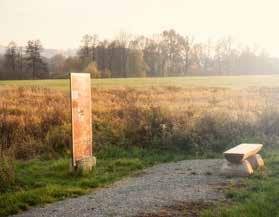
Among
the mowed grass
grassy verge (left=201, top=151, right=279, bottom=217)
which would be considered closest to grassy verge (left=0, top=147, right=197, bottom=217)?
grassy verge (left=201, top=151, right=279, bottom=217)

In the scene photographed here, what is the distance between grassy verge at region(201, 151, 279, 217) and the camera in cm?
630

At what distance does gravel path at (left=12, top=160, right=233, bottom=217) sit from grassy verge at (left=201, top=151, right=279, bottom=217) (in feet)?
1.20

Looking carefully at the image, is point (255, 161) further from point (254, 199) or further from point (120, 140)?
point (120, 140)

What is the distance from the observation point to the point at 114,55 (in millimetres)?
72375

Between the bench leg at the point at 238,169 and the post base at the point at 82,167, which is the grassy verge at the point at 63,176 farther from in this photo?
the bench leg at the point at 238,169

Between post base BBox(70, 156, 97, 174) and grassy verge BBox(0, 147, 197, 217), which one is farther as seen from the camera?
post base BBox(70, 156, 97, 174)

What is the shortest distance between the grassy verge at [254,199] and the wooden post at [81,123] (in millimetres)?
3310

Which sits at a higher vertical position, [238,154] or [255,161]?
[238,154]

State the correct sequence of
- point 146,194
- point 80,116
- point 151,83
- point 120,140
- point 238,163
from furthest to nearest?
point 151,83 → point 120,140 → point 80,116 → point 238,163 → point 146,194

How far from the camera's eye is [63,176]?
962 centimetres

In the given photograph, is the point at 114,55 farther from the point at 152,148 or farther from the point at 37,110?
the point at 152,148

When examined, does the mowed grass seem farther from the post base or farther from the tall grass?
the post base

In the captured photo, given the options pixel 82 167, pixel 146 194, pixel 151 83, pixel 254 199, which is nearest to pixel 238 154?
pixel 254 199

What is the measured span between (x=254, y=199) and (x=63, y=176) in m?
4.18
